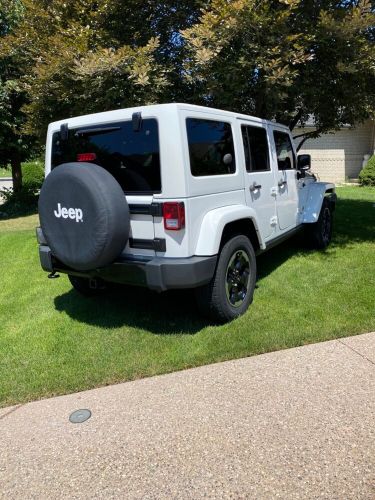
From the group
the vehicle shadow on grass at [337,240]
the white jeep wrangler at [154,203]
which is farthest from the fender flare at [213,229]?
the vehicle shadow on grass at [337,240]

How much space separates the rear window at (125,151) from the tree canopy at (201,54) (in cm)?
200

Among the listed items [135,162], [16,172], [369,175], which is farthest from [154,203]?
[369,175]

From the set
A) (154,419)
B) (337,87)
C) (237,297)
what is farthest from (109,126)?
(337,87)

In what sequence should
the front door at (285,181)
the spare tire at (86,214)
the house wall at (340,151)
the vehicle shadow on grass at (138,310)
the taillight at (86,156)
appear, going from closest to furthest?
the spare tire at (86,214), the taillight at (86,156), the vehicle shadow on grass at (138,310), the front door at (285,181), the house wall at (340,151)

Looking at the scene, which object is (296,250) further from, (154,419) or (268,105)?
(154,419)

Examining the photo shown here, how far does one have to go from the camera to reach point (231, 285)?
413cm

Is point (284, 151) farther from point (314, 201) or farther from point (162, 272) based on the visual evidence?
point (162, 272)

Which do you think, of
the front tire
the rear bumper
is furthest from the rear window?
the front tire

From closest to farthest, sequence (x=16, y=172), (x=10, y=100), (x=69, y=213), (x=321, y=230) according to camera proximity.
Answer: (x=69, y=213) → (x=321, y=230) → (x=10, y=100) → (x=16, y=172)

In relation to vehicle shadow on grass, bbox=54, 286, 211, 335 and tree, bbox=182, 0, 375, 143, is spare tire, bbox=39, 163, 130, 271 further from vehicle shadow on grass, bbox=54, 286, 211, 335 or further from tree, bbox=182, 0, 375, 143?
tree, bbox=182, 0, 375, 143

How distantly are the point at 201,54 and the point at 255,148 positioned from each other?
1486 mm

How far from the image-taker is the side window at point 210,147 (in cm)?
350

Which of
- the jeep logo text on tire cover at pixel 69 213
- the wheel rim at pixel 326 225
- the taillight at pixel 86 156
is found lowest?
the wheel rim at pixel 326 225

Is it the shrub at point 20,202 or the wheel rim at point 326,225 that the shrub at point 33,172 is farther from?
the wheel rim at point 326,225
